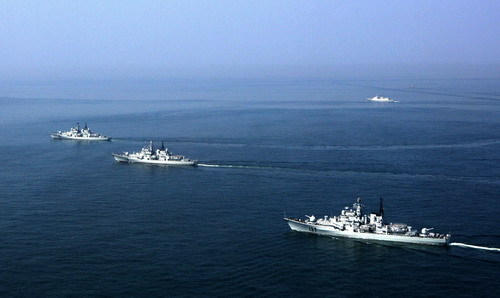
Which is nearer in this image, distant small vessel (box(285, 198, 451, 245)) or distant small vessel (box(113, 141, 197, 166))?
distant small vessel (box(285, 198, 451, 245))

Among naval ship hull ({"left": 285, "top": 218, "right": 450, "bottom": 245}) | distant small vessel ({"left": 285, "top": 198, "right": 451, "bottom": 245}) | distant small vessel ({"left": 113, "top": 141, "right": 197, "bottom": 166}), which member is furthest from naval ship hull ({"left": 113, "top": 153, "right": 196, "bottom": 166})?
distant small vessel ({"left": 285, "top": 198, "right": 451, "bottom": 245})

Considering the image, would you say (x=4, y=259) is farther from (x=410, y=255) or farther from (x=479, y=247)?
(x=479, y=247)

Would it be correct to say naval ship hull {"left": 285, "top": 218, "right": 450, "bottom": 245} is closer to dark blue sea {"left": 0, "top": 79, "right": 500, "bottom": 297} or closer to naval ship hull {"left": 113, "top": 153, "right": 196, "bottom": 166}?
dark blue sea {"left": 0, "top": 79, "right": 500, "bottom": 297}

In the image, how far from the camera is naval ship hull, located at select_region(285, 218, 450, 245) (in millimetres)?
105250

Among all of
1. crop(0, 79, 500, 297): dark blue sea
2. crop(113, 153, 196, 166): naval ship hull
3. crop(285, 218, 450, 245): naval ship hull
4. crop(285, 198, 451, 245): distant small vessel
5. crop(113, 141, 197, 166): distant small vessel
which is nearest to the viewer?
crop(0, 79, 500, 297): dark blue sea

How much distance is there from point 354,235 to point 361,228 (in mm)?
2204

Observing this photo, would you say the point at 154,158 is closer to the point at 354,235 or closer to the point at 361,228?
the point at 354,235

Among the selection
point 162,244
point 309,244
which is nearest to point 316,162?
point 309,244

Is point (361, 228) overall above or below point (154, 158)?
below

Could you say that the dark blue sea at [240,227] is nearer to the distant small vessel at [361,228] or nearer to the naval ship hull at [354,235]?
the naval ship hull at [354,235]

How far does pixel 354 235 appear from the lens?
4432 inches

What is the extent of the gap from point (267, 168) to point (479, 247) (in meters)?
79.9

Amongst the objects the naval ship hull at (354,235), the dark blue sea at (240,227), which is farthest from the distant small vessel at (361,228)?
the dark blue sea at (240,227)

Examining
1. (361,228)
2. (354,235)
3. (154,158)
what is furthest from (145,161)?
(361,228)
